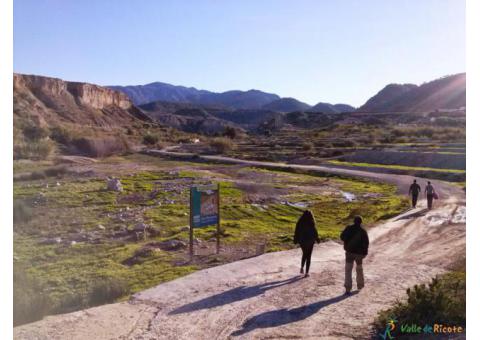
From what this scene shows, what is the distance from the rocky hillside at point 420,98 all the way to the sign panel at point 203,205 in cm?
6046

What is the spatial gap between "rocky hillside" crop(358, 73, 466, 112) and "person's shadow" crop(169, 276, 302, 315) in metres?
63.2

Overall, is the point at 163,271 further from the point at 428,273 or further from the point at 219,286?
the point at 428,273

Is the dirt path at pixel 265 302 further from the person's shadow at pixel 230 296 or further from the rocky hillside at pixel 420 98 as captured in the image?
the rocky hillside at pixel 420 98

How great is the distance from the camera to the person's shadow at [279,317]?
23.9 ft

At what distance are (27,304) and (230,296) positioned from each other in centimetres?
349

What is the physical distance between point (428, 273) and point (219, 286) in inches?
178

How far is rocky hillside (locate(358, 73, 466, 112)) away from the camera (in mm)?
76188

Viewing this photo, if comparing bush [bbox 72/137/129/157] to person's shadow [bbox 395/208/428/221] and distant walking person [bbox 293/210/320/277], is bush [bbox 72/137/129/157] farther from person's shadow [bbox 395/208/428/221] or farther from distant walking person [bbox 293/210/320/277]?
distant walking person [bbox 293/210/320/277]

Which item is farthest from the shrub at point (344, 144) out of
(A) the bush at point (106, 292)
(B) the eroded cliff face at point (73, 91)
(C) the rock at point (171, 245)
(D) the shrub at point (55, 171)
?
(B) the eroded cliff face at point (73, 91)

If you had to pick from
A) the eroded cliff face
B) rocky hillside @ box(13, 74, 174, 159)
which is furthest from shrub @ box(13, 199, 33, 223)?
the eroded cliff face

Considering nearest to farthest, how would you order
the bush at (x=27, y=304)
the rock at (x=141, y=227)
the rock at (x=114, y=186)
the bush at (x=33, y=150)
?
1. the bush at (x=27, y=304)
2. the rock at (x=141, y=227)
3. the rock at (x=114, y=186)
4. the bush at (x=33, y=150)

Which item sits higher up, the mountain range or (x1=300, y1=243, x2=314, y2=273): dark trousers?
the mountain range

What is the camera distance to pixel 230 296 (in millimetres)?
8695

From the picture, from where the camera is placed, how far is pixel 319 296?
28.4ft
